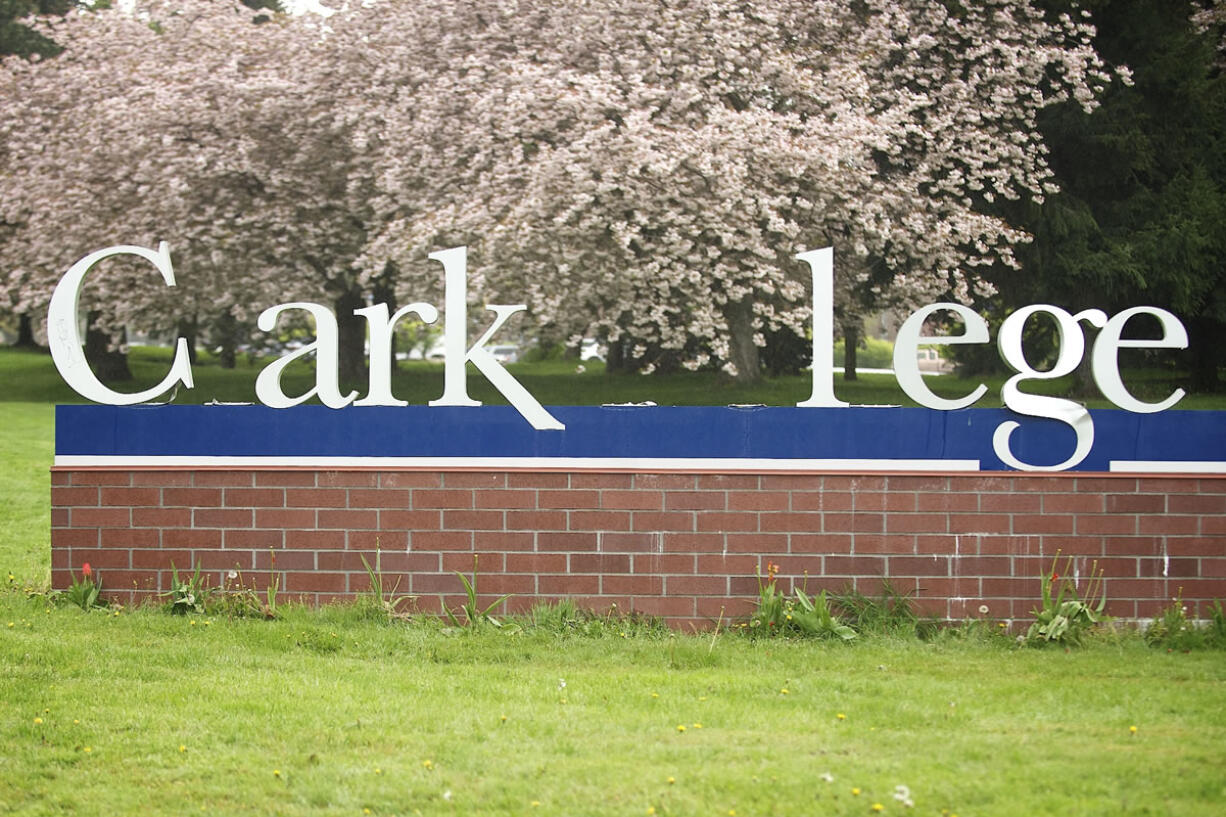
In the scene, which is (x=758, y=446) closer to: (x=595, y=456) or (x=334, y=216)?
(x=595, y=456)

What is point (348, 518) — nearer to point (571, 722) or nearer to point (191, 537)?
point (191, 537)

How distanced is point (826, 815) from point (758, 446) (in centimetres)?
343

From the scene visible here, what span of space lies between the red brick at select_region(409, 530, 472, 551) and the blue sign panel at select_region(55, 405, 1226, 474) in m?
0.39

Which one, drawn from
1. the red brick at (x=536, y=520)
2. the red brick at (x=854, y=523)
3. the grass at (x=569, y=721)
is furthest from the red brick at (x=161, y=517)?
the red brick at (x=854, y=523)

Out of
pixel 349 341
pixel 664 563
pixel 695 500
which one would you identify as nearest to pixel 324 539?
pixel 664 563

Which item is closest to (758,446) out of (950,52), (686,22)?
(686,22)

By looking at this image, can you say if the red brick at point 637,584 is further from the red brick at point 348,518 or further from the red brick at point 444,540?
the red brick at point 348,518

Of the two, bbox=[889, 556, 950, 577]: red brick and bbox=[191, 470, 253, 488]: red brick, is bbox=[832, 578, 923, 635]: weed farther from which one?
bbox=[191, 470, 253, 488]: red brick

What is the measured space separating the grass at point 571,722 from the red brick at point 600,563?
1.28 feet

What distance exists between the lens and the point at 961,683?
21.1 feet

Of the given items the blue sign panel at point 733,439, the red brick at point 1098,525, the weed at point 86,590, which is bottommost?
the weed at point 86,590

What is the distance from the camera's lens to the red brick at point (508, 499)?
784 cm

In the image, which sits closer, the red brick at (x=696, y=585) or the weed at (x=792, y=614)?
the weed at (x=792, y=614)

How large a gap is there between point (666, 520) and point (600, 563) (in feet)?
1.50
